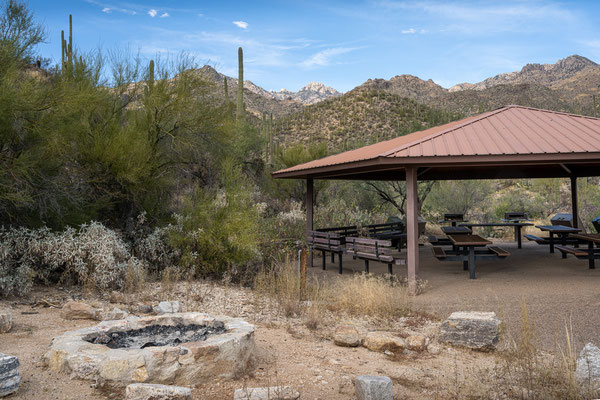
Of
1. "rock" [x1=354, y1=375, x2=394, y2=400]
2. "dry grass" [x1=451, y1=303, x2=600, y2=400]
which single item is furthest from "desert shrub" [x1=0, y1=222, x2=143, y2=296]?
"dry grass" [x1=451, y1=303, x2=600, y2=400]

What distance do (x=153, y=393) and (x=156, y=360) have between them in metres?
0.54

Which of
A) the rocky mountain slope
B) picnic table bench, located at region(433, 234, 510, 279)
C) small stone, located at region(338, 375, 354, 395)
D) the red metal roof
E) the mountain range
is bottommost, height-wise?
small stone, located at region(338, 375, 354, 395)

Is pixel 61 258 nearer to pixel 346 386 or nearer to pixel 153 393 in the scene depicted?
pixel 153 393

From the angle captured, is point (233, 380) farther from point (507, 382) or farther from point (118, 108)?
point (118, 108)

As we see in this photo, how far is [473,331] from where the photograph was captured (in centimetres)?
566

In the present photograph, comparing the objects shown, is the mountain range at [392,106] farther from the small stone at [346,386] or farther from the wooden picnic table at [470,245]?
the small stone at [346,386]

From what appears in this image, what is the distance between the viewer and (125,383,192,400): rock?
3.55m

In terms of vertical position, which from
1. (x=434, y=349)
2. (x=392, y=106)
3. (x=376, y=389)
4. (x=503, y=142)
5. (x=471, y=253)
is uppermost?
(x=392, y=106)

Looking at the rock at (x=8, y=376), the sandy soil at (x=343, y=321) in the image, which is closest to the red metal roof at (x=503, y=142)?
the sandy soil at (x=343, y=321)

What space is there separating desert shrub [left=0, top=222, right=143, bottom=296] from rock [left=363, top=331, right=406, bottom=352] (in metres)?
4.33

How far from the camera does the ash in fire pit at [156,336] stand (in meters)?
4.68

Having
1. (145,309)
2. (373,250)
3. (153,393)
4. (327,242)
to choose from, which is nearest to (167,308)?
(145,309)

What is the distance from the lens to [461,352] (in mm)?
Result: 5582

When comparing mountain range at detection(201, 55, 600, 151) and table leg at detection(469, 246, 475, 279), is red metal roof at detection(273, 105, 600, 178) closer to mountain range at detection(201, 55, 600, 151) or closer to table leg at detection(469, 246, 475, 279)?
table leg at detection(469, 246, 475, 279)
